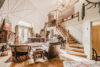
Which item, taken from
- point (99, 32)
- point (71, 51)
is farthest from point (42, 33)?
point (99, 32)

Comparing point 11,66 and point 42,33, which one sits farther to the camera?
point 42,33

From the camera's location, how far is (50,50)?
3314mm

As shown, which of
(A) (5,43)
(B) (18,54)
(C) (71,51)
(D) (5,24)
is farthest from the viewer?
(A) (5,43)

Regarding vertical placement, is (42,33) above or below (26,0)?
below

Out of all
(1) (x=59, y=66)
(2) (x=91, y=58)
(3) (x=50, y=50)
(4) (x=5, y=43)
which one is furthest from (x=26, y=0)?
(2) (x=91, y=58)

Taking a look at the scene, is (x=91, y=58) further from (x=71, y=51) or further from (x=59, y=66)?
(x=59, y=66)

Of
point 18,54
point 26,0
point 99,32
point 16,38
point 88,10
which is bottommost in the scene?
point 18,54

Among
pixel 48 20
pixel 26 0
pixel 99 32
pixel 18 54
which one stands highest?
pixel 26 0

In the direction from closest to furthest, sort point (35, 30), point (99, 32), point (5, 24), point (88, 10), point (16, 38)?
point (88, 10)
point (99, 32)
point (5, 24)
point (16, 38)
point (35, 30)

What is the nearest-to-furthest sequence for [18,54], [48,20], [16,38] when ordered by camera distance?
[18,54], [16,38], [48,20]

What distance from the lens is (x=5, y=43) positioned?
5246 mm

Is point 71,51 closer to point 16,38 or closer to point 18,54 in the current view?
point 18,54

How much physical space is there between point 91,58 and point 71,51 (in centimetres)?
122

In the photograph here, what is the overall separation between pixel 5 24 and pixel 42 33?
6300 mm
